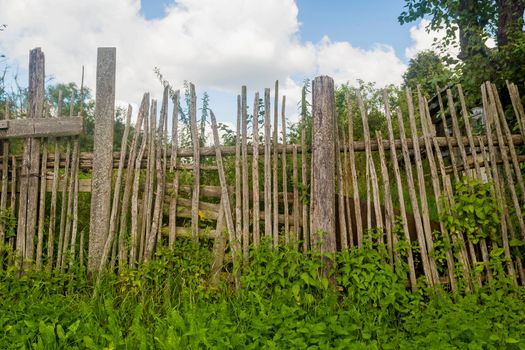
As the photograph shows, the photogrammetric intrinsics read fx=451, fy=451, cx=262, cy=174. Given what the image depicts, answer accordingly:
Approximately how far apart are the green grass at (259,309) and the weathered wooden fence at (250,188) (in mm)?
206

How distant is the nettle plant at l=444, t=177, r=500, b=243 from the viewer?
423 cm

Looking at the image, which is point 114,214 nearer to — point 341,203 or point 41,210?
point 41,210

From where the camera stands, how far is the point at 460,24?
955cm

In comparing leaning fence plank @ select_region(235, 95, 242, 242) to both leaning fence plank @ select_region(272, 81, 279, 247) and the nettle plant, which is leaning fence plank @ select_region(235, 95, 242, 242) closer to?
leaning fence plank @ select_region(272, 81, 279, 247)

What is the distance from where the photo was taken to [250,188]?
4773 millimetres

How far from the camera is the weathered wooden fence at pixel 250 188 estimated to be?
4375mm

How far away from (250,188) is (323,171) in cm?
84

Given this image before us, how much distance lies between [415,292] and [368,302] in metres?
0.50

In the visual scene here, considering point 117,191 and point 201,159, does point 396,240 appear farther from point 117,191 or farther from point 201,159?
point 117,191

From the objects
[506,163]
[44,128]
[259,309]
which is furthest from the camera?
[44,128]

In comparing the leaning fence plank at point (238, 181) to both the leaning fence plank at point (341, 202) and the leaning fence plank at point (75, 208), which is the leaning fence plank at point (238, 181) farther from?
the leaning fence plank at point (75, 208)

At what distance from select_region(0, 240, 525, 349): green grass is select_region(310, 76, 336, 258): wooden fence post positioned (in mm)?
216

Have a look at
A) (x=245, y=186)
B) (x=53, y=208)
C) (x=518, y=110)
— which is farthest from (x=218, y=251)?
(x=518, y=110)

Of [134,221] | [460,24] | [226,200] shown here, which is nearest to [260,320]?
[226,200]
